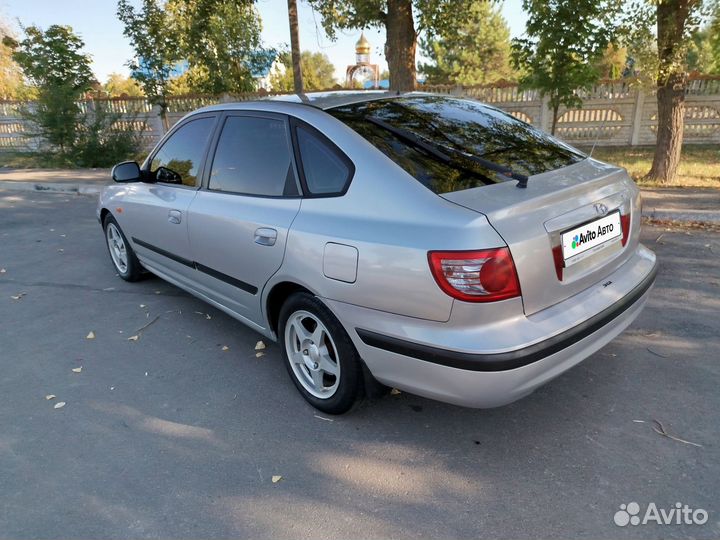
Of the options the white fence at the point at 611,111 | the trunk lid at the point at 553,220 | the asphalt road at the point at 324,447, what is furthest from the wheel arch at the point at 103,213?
the white fence at the point at 611,111

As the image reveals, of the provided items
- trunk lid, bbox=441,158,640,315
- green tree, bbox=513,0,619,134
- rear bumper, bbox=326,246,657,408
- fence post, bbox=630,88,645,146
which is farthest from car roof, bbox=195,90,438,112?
fence post, bbox=630,88,645,146

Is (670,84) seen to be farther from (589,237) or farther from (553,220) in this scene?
(553,220)

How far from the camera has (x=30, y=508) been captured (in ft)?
7.54

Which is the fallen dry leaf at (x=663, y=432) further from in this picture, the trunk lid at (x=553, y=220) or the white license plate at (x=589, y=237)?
the white license plate at (x=589, y=237)

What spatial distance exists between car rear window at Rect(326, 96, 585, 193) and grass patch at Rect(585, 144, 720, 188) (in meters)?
6.21

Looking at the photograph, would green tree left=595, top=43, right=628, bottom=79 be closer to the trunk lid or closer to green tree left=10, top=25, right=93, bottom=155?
the trunk lid

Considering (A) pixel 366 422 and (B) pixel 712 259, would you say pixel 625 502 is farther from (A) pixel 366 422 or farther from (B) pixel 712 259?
(B) pixel 712 259

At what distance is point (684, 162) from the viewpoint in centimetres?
1054

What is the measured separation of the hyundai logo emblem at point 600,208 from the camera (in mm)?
2506

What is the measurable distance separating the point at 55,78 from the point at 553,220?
598 inches

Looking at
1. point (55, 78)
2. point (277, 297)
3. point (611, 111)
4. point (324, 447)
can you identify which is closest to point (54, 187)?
point (55, 78)

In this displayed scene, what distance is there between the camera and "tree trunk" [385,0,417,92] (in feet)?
30.1

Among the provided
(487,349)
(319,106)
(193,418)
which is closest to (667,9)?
(319,106)

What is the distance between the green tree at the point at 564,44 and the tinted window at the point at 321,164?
6380 mm
